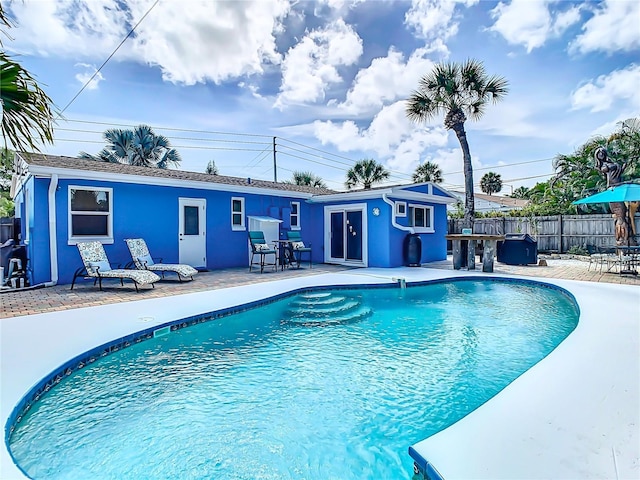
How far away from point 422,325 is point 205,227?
25.1 feet

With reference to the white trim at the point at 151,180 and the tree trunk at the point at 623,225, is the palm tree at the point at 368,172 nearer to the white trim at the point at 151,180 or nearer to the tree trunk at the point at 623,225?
the white trim at the point at 151,180

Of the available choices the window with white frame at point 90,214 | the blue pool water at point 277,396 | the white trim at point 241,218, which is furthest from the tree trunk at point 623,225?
the window with white frame at point 90,214

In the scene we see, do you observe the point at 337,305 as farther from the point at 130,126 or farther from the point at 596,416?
the point at 130,126

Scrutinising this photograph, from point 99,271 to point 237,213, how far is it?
4943 mm

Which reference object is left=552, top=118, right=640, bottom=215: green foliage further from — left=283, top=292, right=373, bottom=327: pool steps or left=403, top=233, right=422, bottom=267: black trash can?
left=283, top=292, right=373, bottom=327: pool steps

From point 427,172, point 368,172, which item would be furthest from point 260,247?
point 427,172

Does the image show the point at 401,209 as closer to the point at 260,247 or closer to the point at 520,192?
the point at 260,247

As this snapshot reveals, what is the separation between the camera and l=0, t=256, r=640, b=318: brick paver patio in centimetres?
643

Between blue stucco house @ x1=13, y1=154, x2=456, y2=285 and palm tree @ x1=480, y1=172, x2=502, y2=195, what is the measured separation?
1346 inches

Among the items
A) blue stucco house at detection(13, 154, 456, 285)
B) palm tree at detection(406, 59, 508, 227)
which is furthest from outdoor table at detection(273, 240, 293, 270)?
palm tree at detection(406, 59, 508, 227)

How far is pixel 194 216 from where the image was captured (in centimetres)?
1115

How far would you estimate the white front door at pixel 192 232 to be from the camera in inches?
427

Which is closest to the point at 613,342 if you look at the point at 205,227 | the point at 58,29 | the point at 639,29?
the point at 639,29

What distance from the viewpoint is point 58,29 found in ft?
27.1
